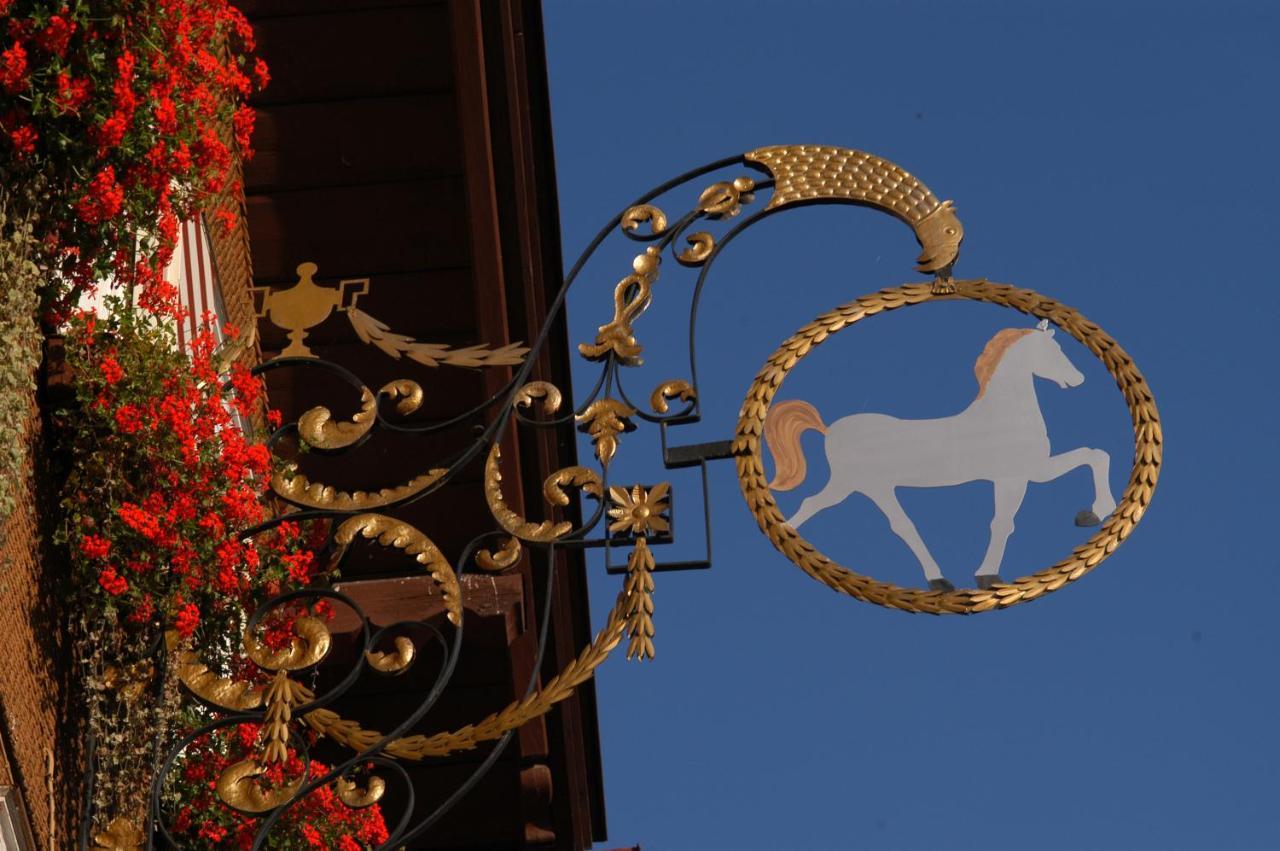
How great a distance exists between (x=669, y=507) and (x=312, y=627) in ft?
3.58

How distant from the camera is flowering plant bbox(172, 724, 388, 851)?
847cm

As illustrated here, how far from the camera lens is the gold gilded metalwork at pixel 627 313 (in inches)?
320

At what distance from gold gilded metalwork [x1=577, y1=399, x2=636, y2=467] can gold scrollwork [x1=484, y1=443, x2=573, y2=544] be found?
0.81 ft

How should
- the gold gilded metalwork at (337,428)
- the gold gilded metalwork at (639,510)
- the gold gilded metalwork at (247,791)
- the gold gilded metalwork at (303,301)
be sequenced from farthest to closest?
the gold gilded metalwork at (303,301) → the gold gilded metalwork at (337,428) → the gold gilded metalwork at (639,510) → the gold gilded metalwork at (247,791)

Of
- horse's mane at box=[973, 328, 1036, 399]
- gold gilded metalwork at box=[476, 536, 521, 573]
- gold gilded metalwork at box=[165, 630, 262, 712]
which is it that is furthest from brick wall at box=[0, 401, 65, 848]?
horse's mane at box=[973, 328, 1036, 399]

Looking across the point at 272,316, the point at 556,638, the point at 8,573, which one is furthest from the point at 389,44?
the point at 8,573

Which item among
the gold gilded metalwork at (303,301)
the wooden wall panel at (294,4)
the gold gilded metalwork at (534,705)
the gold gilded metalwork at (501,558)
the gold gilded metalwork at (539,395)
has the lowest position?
the gold gilded metalwork at (534,705)

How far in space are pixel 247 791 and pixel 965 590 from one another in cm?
210

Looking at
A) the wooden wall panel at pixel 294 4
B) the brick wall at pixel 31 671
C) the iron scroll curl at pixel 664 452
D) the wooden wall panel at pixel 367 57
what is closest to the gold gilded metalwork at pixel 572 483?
the iron scroll curl at pixel 664 452

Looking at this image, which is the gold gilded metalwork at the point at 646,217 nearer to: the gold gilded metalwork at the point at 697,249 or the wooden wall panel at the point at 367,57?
the gold gilded metalwork at the point at 697,249

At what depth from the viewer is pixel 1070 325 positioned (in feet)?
26.6

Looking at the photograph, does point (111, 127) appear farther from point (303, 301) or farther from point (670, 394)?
point (303, 301)

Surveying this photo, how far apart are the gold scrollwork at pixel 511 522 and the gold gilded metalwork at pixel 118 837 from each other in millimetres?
1356

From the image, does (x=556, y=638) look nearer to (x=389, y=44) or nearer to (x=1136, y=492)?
(x=389, y=44)
